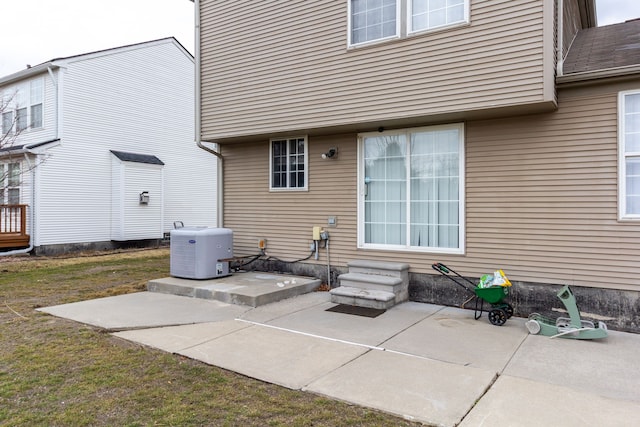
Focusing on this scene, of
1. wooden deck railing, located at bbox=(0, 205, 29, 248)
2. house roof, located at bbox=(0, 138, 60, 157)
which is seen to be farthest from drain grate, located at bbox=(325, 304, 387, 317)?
house roof, located at bbox=(0, 138, 60, 157)

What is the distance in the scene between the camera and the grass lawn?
3012 mm

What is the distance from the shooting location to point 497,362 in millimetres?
4078

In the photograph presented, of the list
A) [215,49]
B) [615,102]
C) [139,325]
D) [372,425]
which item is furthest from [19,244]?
[615,102]

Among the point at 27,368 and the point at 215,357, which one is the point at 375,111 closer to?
the point at 215,357

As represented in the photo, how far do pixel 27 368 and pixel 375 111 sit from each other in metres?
5.30

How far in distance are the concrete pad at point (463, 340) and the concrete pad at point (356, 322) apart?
188 mm

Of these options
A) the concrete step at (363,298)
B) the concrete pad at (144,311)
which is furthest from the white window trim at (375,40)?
the concrete pad at (144,311)

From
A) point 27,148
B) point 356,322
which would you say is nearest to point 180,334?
point 356,322

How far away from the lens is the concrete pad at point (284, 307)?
18.9ft

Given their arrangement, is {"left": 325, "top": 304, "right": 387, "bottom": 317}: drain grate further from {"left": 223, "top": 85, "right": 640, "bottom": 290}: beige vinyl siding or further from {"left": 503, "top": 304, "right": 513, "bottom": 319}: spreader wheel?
{"left": 503, "top": 304, "right": 513, "bottom": 319}: spreader wheel

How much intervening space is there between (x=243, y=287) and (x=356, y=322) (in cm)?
227

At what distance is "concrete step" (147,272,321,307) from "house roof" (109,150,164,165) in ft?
26.8

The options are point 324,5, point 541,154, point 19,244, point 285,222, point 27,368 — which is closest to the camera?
point 27,368

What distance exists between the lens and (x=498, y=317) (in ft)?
17.6
